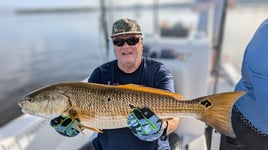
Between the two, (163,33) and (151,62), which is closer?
(151,62)

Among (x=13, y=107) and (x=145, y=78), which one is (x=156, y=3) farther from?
(x=145, y=78)

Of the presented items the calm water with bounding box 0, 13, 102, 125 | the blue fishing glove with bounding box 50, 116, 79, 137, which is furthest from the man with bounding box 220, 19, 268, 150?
the calm water with bounding box 0, 13, 102, 125

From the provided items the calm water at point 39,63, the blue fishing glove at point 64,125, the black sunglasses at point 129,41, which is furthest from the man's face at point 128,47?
the calm water at point 39,63

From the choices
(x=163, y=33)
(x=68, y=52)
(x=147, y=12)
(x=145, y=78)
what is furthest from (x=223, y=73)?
(x=68, y=52)

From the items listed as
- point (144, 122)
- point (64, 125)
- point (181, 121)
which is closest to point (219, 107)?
point (144, 122)

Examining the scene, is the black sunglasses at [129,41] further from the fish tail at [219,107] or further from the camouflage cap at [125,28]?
the fish tail at [219,107]

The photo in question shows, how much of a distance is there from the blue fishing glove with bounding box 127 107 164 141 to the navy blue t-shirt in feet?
1.07

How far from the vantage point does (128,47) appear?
1807 mm

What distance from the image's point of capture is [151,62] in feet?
6.48

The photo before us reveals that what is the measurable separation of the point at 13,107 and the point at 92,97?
22.5ft

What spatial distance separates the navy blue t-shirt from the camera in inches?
73.8

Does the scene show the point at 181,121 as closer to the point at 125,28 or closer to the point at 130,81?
the point at 130,81

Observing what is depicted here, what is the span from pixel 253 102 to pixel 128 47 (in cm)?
82

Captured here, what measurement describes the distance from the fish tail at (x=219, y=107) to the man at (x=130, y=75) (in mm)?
287
